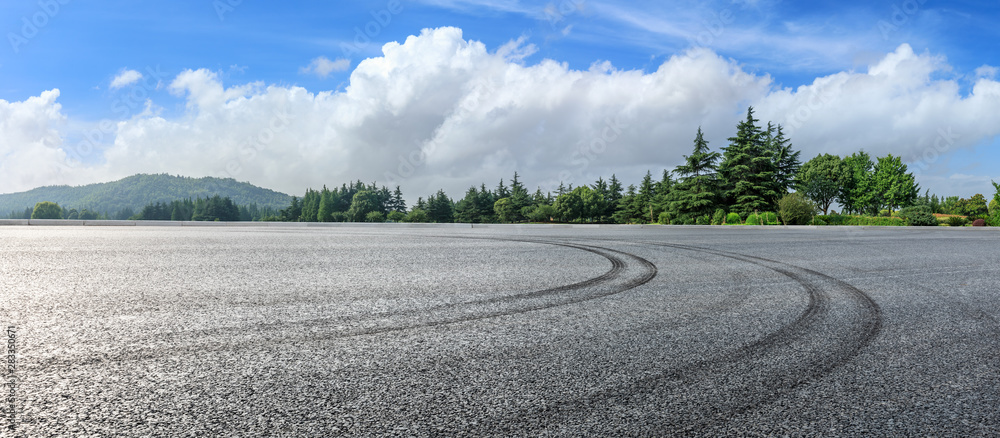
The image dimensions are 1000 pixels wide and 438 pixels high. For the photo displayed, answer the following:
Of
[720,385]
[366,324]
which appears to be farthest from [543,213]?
[720,385]

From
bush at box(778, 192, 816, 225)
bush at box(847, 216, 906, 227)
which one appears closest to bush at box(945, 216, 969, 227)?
bush at box(847, 216, 906, 227)

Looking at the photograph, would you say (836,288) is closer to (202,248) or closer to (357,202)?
(202,248)

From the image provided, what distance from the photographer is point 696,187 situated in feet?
148

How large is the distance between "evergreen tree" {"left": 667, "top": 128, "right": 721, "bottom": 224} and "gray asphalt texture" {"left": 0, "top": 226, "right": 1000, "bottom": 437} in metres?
39.6

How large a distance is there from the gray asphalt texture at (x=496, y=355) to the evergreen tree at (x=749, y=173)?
132 feet

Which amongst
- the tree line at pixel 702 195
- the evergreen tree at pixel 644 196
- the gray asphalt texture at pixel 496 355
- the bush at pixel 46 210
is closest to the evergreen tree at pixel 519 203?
the tree line at pixel 702 195

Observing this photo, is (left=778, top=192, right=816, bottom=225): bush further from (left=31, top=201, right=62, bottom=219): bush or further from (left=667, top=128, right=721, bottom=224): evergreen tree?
(left=31, top=201, right=62, bottom=219): bush

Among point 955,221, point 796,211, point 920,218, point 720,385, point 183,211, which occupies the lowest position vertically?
point 720,385

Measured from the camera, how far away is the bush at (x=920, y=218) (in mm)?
33938

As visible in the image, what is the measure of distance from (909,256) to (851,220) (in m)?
30.3

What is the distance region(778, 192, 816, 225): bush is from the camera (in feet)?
111

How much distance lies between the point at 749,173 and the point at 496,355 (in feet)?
154

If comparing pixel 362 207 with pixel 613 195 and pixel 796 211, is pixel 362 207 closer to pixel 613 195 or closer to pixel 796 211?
pixel 613 195

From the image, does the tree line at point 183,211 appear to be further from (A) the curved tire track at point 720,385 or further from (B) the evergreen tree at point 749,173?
(A) the curved tire track at point 720,385
